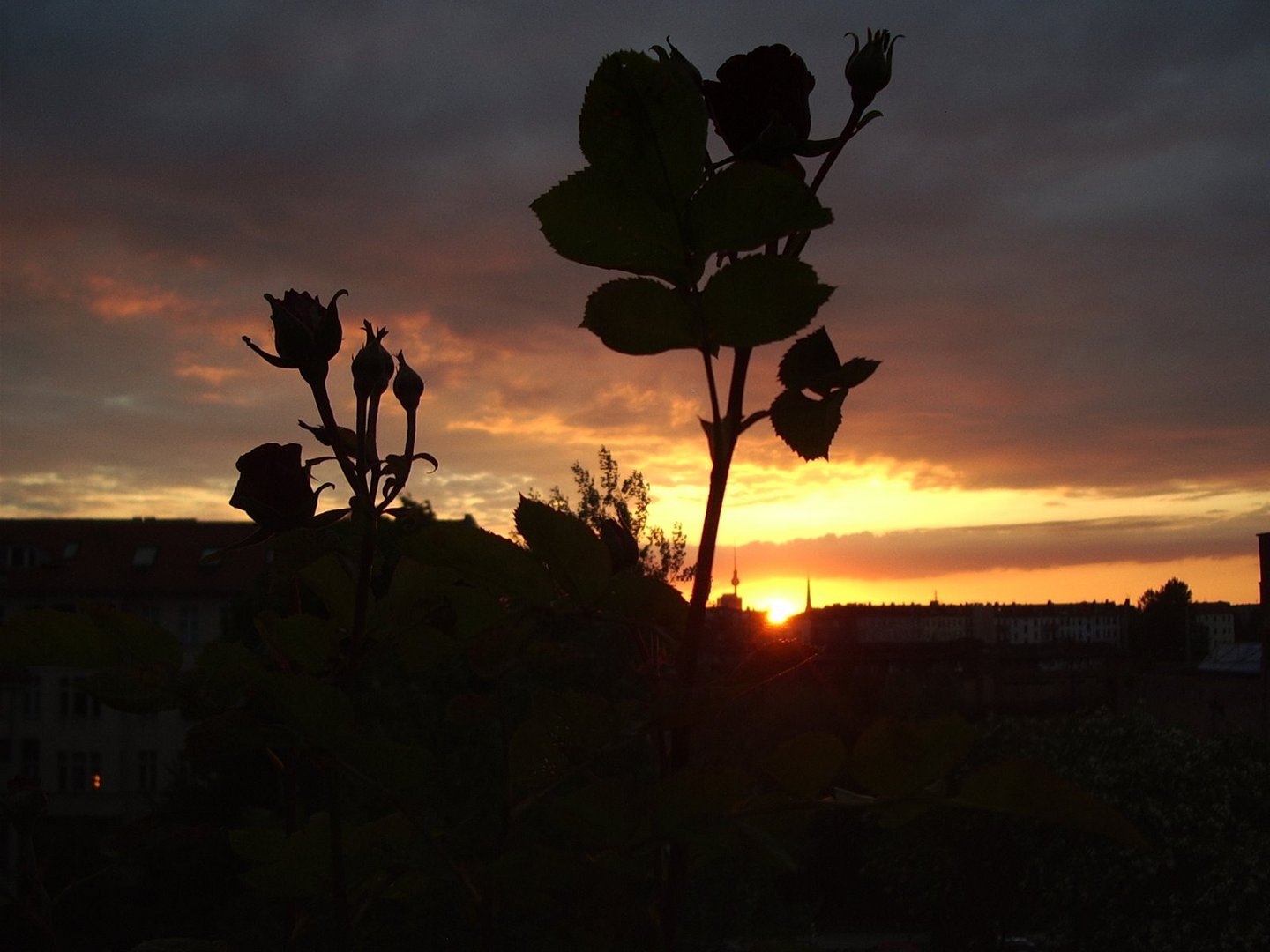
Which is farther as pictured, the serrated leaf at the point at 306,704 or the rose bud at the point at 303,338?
the rose bud at the point at 303,338

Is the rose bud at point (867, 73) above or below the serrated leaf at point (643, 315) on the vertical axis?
above

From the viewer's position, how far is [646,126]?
78 cm

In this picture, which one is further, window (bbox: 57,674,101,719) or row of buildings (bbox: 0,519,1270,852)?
window (bbox: 57,674,101,719)

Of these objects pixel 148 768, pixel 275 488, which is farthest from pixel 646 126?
pixel 148 768

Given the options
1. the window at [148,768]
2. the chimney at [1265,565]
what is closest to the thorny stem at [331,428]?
the chimney at [1265,565]

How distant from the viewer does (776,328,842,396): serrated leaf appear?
871 mm

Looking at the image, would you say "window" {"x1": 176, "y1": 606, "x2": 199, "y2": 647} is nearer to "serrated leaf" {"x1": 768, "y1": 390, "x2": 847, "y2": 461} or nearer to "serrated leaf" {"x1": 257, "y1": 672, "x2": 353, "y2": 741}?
"serrated leaf" {"x1": 257, "y1": 672, "x2": 353, "y2": 741}

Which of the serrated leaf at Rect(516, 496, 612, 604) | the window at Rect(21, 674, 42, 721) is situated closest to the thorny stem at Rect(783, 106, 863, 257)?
the serrated leaf at Rect(516, 496, 612, 604)

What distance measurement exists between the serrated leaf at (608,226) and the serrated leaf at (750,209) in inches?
1.0

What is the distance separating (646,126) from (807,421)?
257 millimetres

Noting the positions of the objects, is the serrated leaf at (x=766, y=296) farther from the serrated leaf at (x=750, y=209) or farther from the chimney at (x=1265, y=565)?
the chimney at (x=1265, y=565)

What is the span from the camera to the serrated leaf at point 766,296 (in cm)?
81

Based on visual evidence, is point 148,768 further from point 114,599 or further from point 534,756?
point 534,756

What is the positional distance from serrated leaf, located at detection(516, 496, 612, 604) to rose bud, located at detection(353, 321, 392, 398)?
0.69ft
